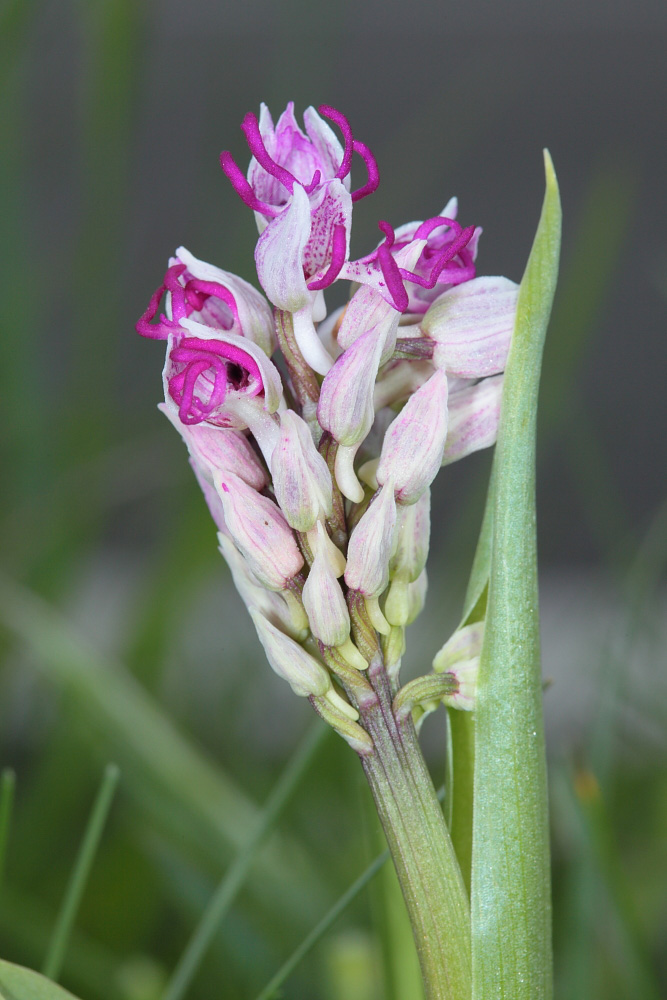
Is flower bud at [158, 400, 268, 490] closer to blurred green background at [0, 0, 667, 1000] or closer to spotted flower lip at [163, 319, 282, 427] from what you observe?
spotted flower lip at [163, 319, 282, 427]

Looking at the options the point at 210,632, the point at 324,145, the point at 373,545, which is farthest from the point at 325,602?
the point at 210,632

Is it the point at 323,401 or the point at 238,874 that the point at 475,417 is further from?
the point at 238,874

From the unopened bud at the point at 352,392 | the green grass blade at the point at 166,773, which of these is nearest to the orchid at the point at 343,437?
the unopened bud at the point at 352,392

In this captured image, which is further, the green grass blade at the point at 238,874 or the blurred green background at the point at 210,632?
the blurred green background at the point at 210,632

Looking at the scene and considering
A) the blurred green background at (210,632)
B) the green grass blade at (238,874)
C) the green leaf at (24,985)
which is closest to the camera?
the green leaf at (24,985)

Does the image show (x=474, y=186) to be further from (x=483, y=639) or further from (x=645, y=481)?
(x=483, y=639)

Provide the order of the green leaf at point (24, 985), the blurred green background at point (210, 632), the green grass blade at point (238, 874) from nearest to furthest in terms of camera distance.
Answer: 1. the green leaf at point (24, 985)
2. the green grass blade at point (238, 874)
3. the blurred green background at point (210, 632)

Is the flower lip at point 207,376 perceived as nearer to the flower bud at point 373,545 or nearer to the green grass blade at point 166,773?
the flower bud at point 373,545

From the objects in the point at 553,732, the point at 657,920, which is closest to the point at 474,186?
the point at 553,732
